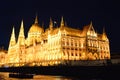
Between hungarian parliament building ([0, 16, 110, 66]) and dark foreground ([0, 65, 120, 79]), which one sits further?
hungarian parliament building ([0, 16, 110, 66])

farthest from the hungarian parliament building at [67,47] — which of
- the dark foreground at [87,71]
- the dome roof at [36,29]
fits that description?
the dark foreground at [87,71]

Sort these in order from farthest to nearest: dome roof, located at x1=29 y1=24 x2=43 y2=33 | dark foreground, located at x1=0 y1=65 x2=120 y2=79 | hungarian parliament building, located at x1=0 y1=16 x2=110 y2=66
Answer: dome roof, located at x1=29 y1=24 x2=43 y2=33 → hungarian parliament building, located at x1=0 y1=16 x2=110 y2=66 → dark foreground, located at x1=0 y1=65 x2=120 y2=79

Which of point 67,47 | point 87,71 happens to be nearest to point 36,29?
point 67,47

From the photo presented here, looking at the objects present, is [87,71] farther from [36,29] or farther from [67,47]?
[36,29]

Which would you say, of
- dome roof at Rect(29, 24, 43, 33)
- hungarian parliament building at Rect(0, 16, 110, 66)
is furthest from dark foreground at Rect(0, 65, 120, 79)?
dome roof at Rect(29, 24, 43, 33)

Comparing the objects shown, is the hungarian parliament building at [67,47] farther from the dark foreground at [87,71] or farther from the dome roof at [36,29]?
the dark foreground at [87,71]

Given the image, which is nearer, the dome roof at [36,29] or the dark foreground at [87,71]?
the dark foreground at [87,71]

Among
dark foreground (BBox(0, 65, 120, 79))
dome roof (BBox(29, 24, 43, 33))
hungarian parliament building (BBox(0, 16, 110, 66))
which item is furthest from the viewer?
dome roof (BBox(29, 24, 43, 33))

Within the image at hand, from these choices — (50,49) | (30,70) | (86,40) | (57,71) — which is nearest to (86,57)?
(86,40)

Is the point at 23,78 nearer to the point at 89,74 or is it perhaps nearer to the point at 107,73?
the point at 89,74

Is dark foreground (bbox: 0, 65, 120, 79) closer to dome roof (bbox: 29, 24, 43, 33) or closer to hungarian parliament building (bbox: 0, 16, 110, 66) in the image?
hungarian parliament building (bbox: 0, 16, 110, 66)

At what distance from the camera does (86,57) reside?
4195 inches

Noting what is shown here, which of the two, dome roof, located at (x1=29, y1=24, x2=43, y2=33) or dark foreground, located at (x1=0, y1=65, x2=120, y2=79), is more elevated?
dome roof, located at (x1=29, y1=24, x2=43, y2=33)

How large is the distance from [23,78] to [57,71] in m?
13.4
